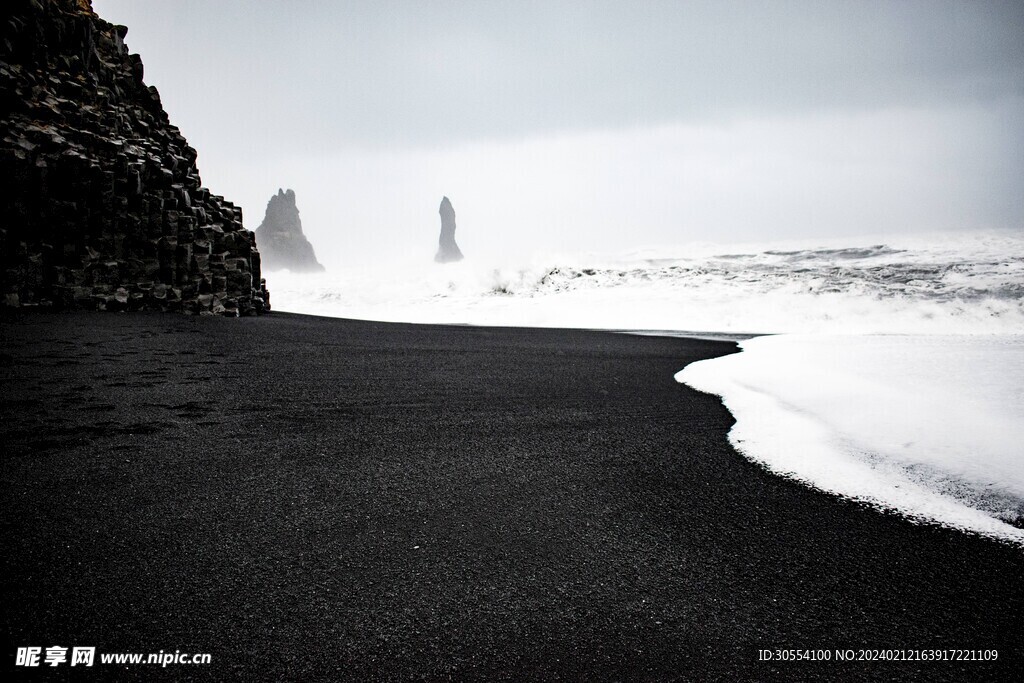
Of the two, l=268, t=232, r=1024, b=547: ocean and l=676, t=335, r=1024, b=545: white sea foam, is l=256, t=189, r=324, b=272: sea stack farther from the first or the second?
l=676, t=335, r=1024, b=545: white sea foam

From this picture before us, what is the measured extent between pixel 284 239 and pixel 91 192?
109 meters

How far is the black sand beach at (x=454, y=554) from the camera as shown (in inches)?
65.7

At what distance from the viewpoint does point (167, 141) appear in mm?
21016

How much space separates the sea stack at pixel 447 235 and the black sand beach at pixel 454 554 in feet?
461

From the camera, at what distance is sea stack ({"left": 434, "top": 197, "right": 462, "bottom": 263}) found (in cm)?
14238

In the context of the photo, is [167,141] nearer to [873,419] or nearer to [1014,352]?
[873,419]

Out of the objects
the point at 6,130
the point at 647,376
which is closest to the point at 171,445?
the point at 647,376

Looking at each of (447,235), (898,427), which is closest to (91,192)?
(898,427)

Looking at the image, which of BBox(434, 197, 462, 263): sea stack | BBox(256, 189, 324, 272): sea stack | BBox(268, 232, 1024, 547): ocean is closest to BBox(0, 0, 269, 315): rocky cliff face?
BBox(268, 232, 1024, 547): ocean

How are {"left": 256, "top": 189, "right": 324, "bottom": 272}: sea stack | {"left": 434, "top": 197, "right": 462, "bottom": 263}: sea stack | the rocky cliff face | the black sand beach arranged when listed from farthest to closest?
{"left": 434, "top": 197, "right": 462, "bottom": 263}: sea stack
{"left": 256, "top": 189, "right": 324, "bottom": 272}: sea stack
the rocky cliff face
the black sand beach

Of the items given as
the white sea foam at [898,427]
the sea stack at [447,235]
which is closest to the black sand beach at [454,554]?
the white sea foam at [898,427]

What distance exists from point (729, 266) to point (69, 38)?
3128cm

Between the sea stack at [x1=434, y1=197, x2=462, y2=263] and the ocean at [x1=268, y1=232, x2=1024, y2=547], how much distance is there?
108953 mm

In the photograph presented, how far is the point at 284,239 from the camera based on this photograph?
382ft
